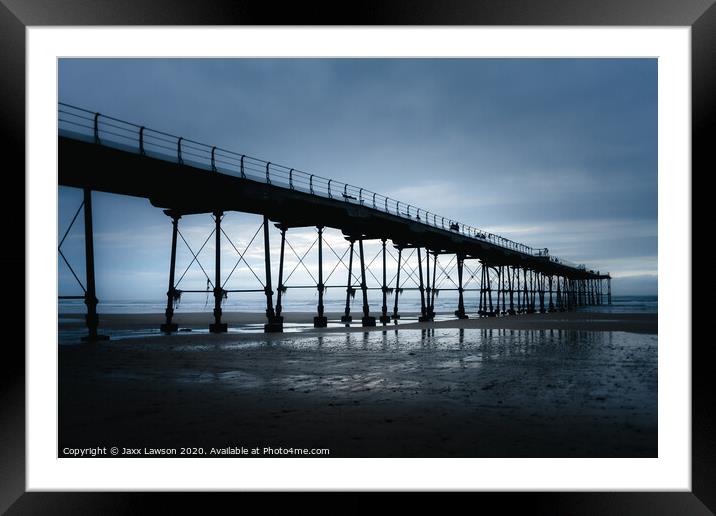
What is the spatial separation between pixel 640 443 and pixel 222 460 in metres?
4.24

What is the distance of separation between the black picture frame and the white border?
0.13m

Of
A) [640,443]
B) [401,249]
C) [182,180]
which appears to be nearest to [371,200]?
[401,249]

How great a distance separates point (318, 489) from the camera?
16.9 ft

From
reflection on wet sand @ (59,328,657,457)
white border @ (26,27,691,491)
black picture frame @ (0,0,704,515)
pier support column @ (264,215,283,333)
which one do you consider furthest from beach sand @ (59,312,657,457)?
pier support column @ (264,215,283,333)

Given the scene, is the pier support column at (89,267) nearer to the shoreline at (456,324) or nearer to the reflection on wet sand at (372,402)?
the reflection on wet sand at (372,402)

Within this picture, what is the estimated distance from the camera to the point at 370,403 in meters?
7.04

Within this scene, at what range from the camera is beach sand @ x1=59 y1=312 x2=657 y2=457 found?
→ 5516mm

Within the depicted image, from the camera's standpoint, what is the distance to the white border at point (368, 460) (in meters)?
5.13

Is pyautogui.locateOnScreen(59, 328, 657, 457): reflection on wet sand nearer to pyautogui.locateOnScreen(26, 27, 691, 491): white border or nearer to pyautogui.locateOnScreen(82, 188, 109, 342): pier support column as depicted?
pyautogui.locateOnScreen(26, 27, 691, 491): white border

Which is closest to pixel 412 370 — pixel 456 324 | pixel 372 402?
pixel 372 402
